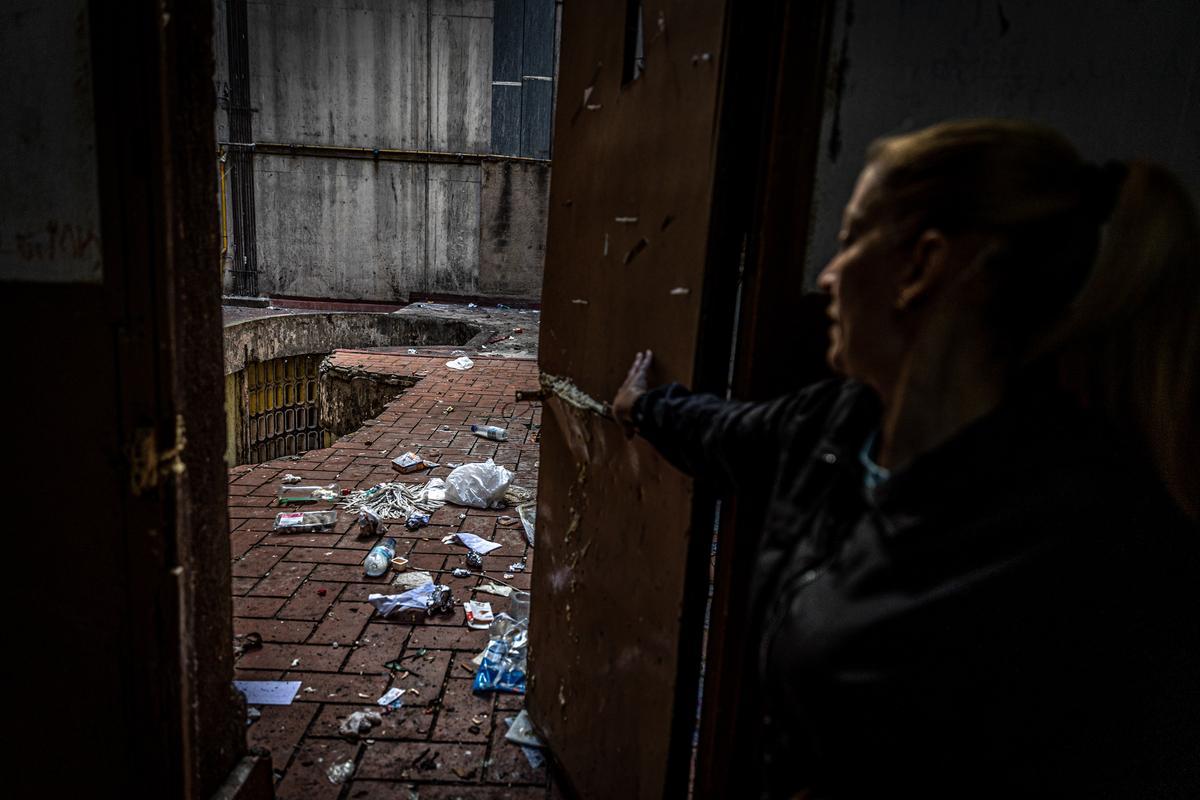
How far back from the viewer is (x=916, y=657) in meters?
0.82

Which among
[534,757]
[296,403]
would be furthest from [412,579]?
[296,403]

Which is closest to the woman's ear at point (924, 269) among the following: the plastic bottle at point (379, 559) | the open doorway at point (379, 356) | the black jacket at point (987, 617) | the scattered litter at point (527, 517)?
the black jacket at point (987, 617)

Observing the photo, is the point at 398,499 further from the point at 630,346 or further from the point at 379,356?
the point at 379,356

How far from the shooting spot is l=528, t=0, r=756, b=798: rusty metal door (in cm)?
152

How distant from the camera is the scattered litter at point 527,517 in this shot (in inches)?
180

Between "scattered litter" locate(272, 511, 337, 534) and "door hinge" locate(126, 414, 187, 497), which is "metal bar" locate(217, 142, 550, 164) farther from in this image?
"door hinge" locate(126, 414, 187, 497)

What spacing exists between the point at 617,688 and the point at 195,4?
2.17 meters

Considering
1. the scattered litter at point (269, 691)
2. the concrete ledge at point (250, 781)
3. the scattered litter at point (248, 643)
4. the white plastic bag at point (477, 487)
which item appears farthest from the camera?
the white plastic bag at point (477, 487)

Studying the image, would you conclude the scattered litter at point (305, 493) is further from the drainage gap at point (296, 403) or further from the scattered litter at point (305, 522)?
the drainage gap at point (296, 403)

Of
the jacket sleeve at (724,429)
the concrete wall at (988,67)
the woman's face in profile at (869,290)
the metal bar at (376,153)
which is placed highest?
the metal bar at (376,153)

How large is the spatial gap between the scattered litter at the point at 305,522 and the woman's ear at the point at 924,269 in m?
4.26

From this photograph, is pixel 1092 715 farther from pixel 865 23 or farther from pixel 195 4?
pixel 195 4

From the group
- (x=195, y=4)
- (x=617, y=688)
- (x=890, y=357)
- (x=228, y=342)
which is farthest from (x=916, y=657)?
(x=228, y=342)

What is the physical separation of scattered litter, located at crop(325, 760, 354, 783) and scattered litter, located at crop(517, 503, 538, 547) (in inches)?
77.0
